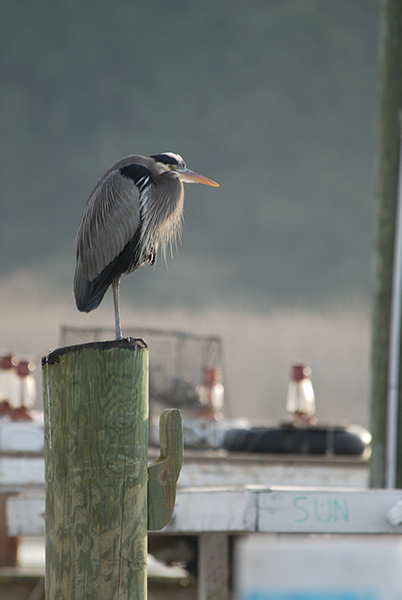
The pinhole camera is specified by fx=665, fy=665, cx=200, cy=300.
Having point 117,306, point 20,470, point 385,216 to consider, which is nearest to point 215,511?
point 117,306

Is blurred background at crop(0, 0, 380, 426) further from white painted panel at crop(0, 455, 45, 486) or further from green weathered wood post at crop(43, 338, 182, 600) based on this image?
green weathered wood post at crop(43, 338, 182, 600)

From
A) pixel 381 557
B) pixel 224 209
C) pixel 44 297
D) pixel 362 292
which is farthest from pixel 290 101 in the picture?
A: pixel 381 557

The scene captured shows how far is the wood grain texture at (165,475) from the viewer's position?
1.65 meters

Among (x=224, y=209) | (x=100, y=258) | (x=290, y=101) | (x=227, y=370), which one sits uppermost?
(x=290, y=101)

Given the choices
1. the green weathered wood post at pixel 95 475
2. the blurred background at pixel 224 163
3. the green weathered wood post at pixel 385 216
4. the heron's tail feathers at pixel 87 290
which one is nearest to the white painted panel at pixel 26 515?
the heron's tail feathers at pixel 87 290

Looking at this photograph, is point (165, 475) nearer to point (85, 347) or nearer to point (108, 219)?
point (85, 347)

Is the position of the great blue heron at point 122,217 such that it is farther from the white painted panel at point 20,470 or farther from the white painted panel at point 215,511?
the white painted panel at point 20,470

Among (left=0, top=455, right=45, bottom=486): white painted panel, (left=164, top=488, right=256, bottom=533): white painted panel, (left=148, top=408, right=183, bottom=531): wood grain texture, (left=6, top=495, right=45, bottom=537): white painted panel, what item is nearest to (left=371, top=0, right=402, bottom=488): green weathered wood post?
Answer: (left=164, top=488, right=256, bottom=533): white painted panel

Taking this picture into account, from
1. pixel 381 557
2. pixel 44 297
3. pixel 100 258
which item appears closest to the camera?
pixel 100 258

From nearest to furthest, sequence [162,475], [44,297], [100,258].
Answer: [162,475], [100,258], [44,297]

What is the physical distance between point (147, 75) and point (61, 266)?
3991 mm

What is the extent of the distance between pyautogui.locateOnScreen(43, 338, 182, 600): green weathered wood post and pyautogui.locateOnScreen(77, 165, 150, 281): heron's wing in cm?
71

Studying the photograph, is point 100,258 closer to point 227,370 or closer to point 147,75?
point 227,370

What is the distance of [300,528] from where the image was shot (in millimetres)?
2344
